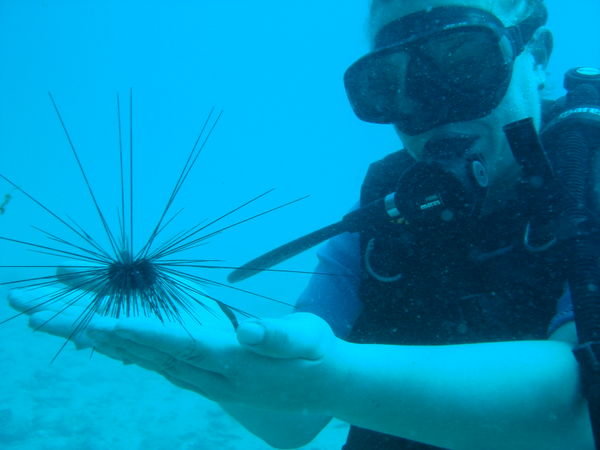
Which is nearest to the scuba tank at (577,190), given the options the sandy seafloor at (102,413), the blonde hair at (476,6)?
the blonde hair at (476,6)

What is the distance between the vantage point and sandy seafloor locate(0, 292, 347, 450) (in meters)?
9.02

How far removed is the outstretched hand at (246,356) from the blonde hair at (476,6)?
6.75 ft

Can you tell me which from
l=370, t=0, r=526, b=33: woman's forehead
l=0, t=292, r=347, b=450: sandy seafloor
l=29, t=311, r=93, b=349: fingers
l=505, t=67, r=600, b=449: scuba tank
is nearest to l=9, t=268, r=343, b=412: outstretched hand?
l=29, t=311, r=93, b=349: fingers

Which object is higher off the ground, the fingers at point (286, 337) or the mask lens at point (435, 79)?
the mask lens at point (435, 79)

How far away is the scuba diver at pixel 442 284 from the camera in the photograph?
1.24 meters

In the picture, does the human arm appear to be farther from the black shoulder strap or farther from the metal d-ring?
the black shoulder strap

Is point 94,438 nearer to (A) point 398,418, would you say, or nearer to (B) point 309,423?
(B) point 309,423

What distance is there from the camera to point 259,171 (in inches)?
5049

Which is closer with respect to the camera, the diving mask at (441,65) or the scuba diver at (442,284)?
the scuba diver at (442,284)

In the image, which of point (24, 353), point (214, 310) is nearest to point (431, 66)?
point (214, 310)

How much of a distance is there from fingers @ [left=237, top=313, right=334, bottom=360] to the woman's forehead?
6.76 feet

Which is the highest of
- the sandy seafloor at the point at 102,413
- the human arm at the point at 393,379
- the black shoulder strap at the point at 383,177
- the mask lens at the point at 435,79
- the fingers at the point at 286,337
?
the mask lens at the point at 435,79

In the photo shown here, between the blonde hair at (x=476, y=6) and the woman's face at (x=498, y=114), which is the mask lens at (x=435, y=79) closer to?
the woman's face at (x=498, y=114)

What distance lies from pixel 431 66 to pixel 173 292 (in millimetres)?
1925
